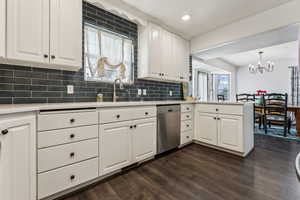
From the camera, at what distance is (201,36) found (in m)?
3.29

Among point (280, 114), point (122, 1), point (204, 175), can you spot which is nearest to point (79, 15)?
point (122, 1)

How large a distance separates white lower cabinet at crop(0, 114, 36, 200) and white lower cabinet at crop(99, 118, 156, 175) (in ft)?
1.93

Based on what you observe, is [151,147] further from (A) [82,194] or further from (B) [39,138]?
(B) [39,138]

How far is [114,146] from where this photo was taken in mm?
1646

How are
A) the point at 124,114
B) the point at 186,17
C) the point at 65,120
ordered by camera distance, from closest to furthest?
the point at 65,120
the point at 124,114
the point at 186,17

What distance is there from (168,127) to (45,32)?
2.04 meters

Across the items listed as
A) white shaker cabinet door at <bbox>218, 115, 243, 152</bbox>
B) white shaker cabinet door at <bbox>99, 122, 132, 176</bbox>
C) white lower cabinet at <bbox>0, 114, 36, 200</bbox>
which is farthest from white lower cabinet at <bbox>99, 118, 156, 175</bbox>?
white shaker cabinet door at <bbox>218, 115, 243, 152</bbox>

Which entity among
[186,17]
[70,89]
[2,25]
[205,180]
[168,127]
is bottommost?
[205,180]

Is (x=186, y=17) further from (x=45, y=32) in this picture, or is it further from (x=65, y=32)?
(x=45, y=32)

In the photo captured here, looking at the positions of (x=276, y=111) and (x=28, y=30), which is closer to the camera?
(x=28, y=30)

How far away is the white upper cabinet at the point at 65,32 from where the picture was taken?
4.84 ft

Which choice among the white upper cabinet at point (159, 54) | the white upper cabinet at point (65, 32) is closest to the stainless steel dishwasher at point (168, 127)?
the white upper cabinet at point (159, 54)

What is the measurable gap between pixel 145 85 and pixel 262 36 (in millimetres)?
2372

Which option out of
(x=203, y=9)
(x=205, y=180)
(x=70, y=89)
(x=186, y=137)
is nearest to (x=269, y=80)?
Result: (x=203, y=9)
